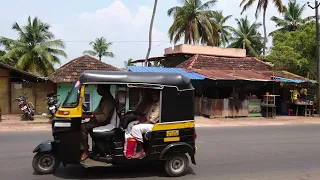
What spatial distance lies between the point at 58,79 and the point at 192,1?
60.4 ft

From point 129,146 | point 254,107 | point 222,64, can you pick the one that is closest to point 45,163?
point 129,146

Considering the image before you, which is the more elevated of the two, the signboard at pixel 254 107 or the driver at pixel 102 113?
the driver at pixel 102 113

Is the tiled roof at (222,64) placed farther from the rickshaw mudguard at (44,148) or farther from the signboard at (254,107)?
the rickshaw mudguard at (44,148)

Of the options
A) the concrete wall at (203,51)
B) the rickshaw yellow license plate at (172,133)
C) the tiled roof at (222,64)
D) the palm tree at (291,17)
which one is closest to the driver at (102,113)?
the rickshaw yellow license plate at (172,133)

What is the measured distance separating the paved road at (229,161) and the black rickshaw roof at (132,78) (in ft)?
5.76

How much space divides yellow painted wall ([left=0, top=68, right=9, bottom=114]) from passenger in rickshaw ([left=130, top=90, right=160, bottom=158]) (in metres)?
14.7

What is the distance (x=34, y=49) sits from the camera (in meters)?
28.4

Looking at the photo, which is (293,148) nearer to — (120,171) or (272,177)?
(272,177)

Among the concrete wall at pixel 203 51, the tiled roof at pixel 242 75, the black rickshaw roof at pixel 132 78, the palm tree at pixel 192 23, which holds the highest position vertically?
the palm tree at pixel 192 23

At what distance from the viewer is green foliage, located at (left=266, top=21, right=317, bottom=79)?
2375 centimetres

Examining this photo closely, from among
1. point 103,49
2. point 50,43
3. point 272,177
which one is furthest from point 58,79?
point 103,49

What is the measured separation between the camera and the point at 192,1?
3378cm

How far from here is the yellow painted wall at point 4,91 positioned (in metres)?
19.3

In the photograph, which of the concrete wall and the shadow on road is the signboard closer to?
the concrete wall
